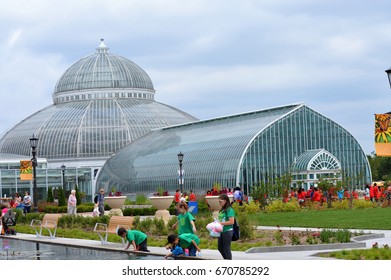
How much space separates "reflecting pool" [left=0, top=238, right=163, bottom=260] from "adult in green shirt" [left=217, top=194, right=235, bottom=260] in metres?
2.63

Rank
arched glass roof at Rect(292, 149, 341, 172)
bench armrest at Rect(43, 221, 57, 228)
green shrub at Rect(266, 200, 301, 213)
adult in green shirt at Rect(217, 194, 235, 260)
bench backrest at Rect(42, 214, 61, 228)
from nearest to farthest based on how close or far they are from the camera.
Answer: adult in green shirt at Rect(217, 194, 235, 260)
bench armrest at Rect(43, 221, 57, 228)
bench backrest at Rect(42, 214, 61, 228)
green shrub at Rect(266, 200, 301, 213)
arched glass roof at Rect(292, 149, 341, 172)

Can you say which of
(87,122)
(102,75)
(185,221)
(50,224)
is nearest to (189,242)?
(185,221)

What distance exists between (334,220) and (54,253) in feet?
43.5

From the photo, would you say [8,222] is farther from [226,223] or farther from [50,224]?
[226,223]

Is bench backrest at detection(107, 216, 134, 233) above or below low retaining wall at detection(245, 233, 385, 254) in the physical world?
above

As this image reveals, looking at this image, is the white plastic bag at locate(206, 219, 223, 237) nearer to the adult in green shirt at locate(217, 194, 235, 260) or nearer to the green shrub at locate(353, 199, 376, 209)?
the adult in green shirt at locate(217, 194, 235, 260)

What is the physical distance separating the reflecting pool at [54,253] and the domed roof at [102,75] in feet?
270

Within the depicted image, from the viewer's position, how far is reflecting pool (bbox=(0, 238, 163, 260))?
79.6ft

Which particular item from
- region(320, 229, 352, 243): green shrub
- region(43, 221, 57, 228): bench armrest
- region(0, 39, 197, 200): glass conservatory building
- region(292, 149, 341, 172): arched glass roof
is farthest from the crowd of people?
region(0, 39, 197, 200): glass conservatory building

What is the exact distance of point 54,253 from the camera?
1049 inches

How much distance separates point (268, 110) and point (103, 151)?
24.7 metres

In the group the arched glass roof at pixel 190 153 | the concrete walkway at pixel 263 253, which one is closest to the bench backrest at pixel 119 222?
the concrete walkway at pixel 263 253
